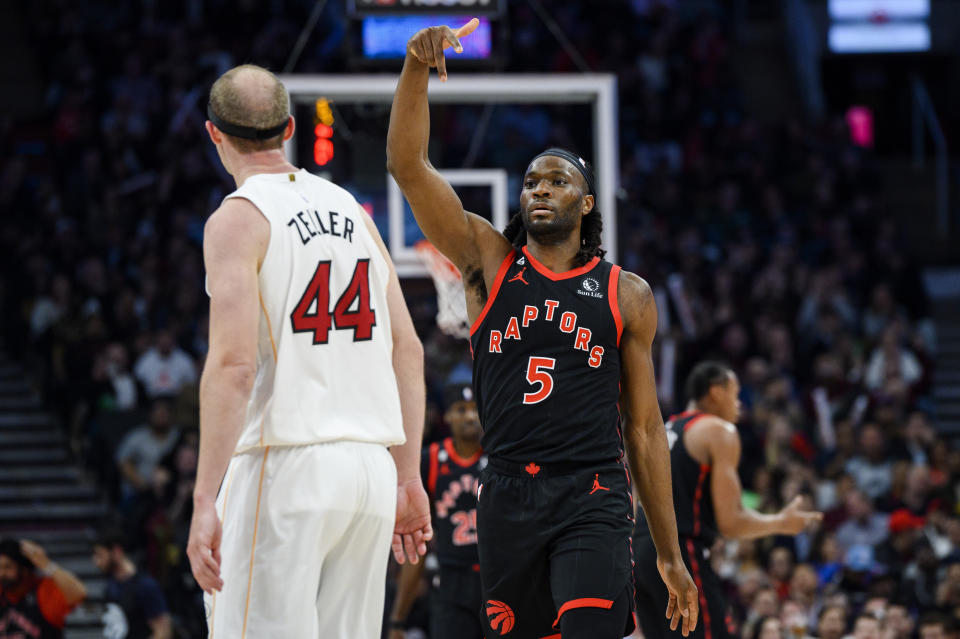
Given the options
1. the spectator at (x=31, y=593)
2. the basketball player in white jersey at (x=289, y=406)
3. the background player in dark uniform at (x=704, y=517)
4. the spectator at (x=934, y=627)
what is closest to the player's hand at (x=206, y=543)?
the basketball player in white jersey at (x=289, y=406)

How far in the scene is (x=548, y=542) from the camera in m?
5.26

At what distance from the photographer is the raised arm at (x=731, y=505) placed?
7340 mm

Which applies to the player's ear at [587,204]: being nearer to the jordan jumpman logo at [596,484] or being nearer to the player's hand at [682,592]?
the jordan jumpman logo at [596,484]

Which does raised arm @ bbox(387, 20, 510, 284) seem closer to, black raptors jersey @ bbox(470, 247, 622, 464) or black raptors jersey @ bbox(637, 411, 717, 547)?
black raptors jersey @ bbox(470, 247, 622, 464)

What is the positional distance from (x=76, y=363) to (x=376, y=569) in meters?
11.2

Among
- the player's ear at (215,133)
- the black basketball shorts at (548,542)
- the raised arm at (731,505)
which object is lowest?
the raised arm at (731,505)

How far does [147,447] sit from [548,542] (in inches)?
362

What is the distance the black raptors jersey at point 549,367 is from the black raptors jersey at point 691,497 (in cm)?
197

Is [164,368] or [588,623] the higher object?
[588,623]

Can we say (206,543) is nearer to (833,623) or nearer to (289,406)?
(289,406)

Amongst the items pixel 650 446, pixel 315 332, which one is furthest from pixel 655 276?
pixel 315 332

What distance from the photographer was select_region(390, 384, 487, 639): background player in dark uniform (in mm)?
8242

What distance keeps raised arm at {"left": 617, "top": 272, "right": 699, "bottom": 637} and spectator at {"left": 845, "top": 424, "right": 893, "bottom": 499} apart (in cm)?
895

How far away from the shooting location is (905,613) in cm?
1020
